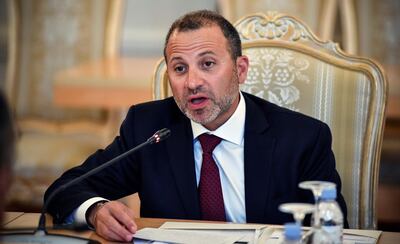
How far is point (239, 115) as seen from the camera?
210 centimetres

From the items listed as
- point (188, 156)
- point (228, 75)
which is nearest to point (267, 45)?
point (228, 75)

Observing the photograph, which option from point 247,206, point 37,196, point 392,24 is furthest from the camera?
point 392,24

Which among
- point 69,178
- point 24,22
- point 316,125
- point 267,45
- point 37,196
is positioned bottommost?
point 37,196

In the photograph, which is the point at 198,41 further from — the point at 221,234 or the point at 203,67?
the point at 221,234

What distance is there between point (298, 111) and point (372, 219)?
0.36m

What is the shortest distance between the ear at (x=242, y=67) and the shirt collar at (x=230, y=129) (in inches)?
4.0

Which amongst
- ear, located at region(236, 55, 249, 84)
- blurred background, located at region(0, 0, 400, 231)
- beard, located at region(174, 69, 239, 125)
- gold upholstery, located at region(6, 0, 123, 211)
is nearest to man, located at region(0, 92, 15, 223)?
beard, located at region(174, 69, 239, 125)

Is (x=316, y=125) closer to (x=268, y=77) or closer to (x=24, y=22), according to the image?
(x=268, y=77)

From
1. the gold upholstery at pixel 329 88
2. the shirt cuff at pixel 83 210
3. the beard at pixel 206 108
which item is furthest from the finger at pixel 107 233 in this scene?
the gold upholstery at pixel 329 88

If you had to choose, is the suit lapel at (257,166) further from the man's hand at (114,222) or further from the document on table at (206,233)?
the man's hand at (114,222)

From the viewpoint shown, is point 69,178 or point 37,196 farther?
point 37,196

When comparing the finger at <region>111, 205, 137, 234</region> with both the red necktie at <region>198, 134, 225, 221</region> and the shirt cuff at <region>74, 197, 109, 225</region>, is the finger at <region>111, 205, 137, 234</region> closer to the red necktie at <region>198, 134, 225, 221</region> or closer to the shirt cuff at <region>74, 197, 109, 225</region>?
the shirt cuff at <region>74, 197, 109, 225</region>

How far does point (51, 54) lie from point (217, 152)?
2.42 m

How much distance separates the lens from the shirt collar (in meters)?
2.06
